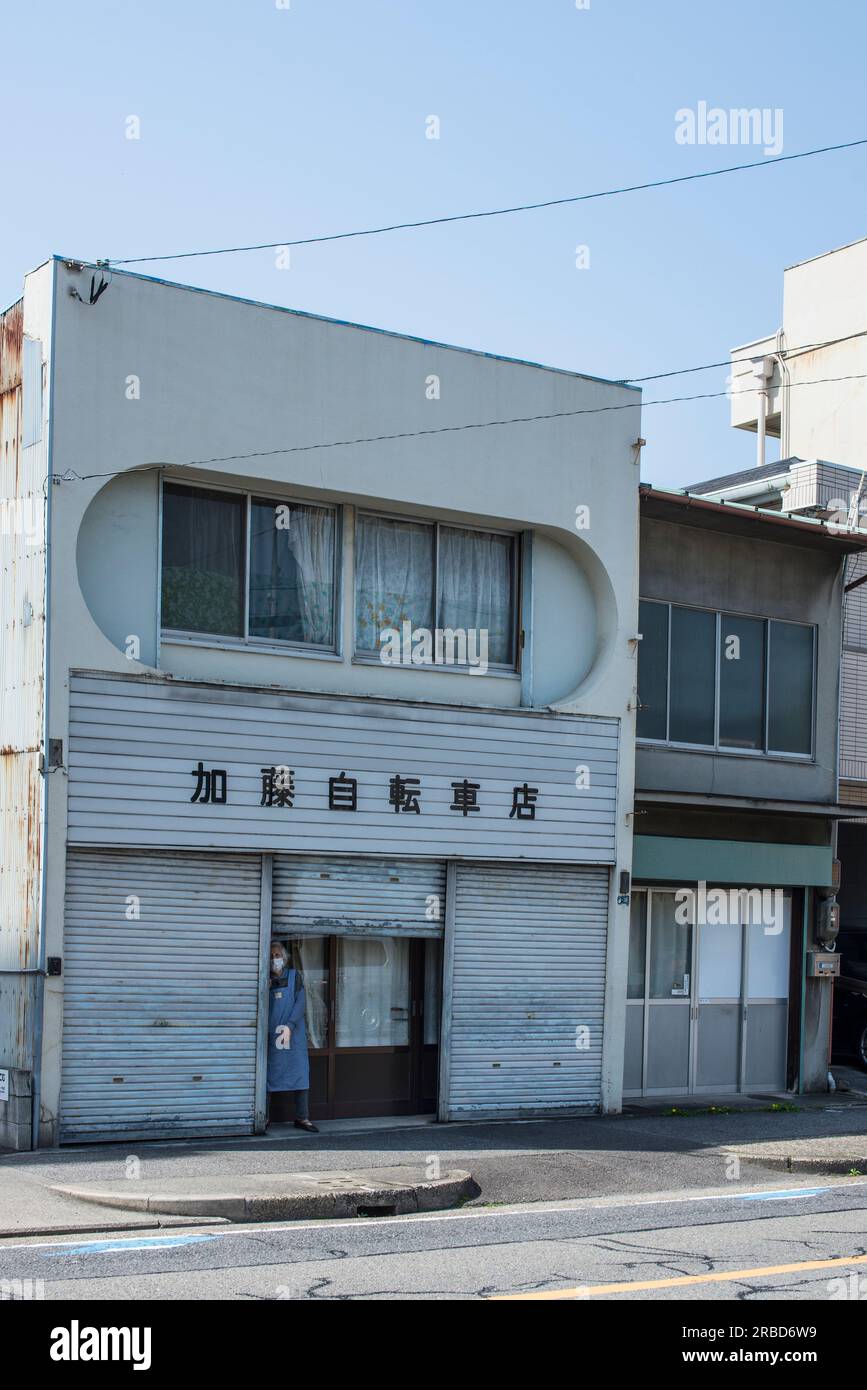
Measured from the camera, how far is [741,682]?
64.1 feet

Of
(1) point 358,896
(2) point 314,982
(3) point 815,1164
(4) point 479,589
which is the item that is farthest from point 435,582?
(3) point 815,1164

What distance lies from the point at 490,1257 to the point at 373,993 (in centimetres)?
732

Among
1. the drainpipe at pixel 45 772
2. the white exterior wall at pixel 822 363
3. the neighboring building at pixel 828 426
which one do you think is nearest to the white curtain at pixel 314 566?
the drainpipe at pixel 45 772

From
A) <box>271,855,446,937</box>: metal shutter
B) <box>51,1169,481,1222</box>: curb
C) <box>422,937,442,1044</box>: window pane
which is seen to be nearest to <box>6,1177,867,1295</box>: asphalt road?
<box>51,1169,481,1222</box>: curb

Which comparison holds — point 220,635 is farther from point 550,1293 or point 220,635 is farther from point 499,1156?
point 550,1293

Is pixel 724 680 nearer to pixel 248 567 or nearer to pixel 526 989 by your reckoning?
pixel 526 989

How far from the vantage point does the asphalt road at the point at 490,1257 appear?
26.5ft

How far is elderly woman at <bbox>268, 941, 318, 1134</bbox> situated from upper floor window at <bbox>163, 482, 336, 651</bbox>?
3168mm

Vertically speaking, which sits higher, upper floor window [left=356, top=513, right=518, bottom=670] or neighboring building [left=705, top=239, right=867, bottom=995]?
neighboring building [left=705, top=239, right=867, bottom=995]

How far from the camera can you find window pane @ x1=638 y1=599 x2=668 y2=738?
18.6 meters

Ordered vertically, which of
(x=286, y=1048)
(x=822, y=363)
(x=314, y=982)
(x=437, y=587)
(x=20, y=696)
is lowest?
(x=286, y=1048)

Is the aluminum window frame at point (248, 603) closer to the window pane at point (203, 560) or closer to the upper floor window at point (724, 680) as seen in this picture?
the window pane at point (203, 560)

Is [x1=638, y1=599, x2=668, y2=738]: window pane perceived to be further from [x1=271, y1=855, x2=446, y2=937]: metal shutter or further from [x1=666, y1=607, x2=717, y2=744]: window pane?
[x1=271, y1=855, x2=446, y2=937]: metal shutter
